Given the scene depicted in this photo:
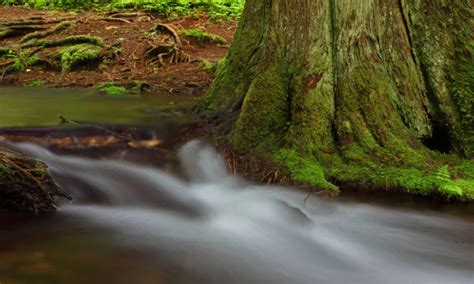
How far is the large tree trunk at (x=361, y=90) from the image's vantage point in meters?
4.58

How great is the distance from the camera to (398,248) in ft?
12.3

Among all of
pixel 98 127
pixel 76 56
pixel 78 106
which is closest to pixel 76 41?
pixel 76 56

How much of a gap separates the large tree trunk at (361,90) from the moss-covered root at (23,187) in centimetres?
185

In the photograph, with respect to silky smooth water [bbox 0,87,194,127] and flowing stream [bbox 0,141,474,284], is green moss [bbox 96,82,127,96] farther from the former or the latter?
flowing stream [bbox 0,141,474,284]

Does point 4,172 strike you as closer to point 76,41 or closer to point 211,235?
point 211,235

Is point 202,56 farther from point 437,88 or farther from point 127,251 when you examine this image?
point 127,251

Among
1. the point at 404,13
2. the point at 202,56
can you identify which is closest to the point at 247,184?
the point at 404,13

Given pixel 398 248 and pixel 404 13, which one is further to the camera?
pixel 404 13

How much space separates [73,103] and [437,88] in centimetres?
505

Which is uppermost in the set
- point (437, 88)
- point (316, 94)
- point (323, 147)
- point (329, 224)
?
point (437, 88)

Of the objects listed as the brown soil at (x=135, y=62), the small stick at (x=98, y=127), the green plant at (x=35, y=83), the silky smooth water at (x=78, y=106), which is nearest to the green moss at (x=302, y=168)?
the small stick at (x=98, y=127)

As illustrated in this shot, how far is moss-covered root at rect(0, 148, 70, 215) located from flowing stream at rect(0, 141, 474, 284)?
16 centimetres

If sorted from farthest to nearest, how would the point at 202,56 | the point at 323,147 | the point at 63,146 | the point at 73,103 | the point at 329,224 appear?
1. the point at 202,56
2. the point at 73,103
3. the point at 63,146
4. the point at 323,147
5. the point at 329,224

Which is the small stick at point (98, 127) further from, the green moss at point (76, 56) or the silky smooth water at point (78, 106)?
the green moss at point (76, 56)
